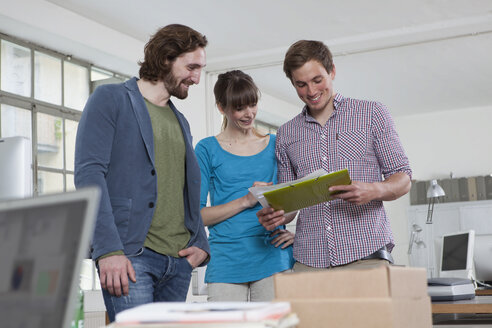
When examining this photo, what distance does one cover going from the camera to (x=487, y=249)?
4285mm

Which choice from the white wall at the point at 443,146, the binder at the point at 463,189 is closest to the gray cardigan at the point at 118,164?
the binder at the point at 463,189

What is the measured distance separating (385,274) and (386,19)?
539 cm

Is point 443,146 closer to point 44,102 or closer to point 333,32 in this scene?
point 333,32

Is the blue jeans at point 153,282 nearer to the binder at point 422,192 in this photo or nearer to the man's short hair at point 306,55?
the man's short hair at point 306,55

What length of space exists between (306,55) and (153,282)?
0.90 meters

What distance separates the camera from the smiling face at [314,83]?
2.04 metres

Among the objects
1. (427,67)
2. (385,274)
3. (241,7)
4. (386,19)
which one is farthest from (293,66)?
(427,67)

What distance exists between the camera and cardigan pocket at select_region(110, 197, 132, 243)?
62.7 inches

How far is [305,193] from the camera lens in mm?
1845

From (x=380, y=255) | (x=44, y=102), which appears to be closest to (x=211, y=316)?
(x=380, y=255)

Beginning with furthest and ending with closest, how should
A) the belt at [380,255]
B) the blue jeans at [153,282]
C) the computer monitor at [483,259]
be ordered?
the computer monitor at [483,259] < the belt at [380,255] < the blue jeans at [153,282]

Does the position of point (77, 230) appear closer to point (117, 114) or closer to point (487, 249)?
point (117, 114)

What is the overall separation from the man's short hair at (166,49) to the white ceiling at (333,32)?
3432 millimetres

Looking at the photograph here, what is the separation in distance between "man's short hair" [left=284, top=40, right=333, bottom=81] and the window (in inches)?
132
